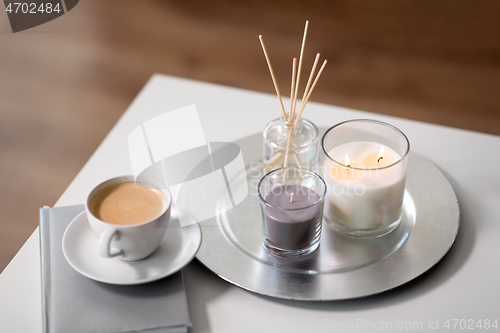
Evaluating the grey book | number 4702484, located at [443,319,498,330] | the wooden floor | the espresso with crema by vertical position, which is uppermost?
the espresso with crema

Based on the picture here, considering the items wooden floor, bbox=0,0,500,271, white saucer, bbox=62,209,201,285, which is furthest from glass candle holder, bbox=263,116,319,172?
wooden floor, bbox=0,0,500,271

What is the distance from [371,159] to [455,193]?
175 mm

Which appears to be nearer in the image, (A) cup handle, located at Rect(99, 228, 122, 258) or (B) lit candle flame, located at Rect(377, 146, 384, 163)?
(A) cup handle, located at Rect(99, 228, 122, 258)

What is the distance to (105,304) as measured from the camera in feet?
2.07

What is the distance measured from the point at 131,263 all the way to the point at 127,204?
0.08 meters

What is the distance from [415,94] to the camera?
201cm

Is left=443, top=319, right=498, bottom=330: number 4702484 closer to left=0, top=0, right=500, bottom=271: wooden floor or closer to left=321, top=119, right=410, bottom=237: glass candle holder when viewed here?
left=321, top=119, right=410, bottom=237: glass candle holder

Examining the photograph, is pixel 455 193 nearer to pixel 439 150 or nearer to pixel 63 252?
pixel 439 150

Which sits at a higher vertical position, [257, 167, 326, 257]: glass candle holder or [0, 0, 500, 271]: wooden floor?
[257, 167, 326, 257]: glass candle holder

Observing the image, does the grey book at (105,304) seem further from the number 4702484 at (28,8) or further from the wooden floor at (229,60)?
the number 4702484 at (28,8)

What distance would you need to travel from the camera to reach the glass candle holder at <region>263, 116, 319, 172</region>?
2.83 feet

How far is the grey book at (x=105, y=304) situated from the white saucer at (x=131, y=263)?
0.06 feet

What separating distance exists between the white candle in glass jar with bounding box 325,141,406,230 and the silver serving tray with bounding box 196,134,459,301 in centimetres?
3

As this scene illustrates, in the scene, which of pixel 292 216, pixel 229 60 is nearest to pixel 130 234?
pixel 292 216
